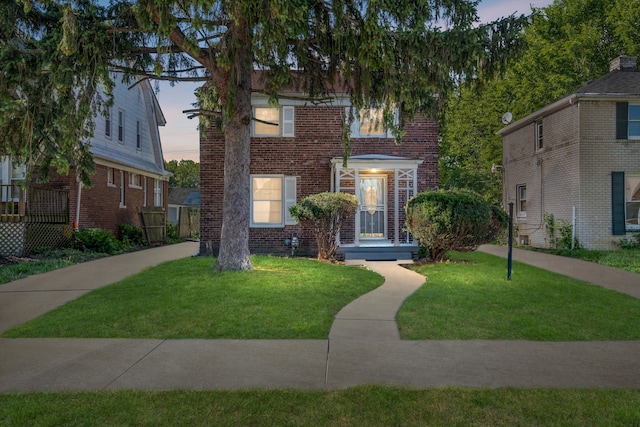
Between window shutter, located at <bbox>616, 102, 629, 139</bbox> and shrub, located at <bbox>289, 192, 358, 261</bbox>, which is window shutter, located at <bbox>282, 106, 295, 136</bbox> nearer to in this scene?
shrub, located at <bbox>289, 192, 358, 261</bbox>

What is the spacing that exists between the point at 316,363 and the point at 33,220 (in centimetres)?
1246

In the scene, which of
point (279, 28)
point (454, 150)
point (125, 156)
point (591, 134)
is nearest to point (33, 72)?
point (279, 28)

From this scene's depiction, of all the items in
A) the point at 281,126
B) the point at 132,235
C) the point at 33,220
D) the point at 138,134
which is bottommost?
the point at 132,235

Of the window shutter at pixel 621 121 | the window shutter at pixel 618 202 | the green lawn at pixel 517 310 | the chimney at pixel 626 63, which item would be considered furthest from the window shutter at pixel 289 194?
the chimney at pixel 626 63

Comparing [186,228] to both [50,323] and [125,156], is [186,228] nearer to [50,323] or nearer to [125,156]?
[125,156]

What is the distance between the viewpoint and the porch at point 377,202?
45.1 feet

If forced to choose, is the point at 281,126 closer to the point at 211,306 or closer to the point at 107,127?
the point at 107,127

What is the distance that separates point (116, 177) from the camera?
1847cm

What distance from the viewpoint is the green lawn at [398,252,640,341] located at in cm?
554

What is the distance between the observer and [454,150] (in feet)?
99.5

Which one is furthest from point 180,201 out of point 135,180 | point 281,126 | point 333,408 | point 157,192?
point 333,408

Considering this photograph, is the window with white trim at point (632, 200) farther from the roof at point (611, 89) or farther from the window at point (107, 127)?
the window at point (107, 127)

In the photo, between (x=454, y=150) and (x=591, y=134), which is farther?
(x=454, y=150)

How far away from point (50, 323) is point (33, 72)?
16.2ft
